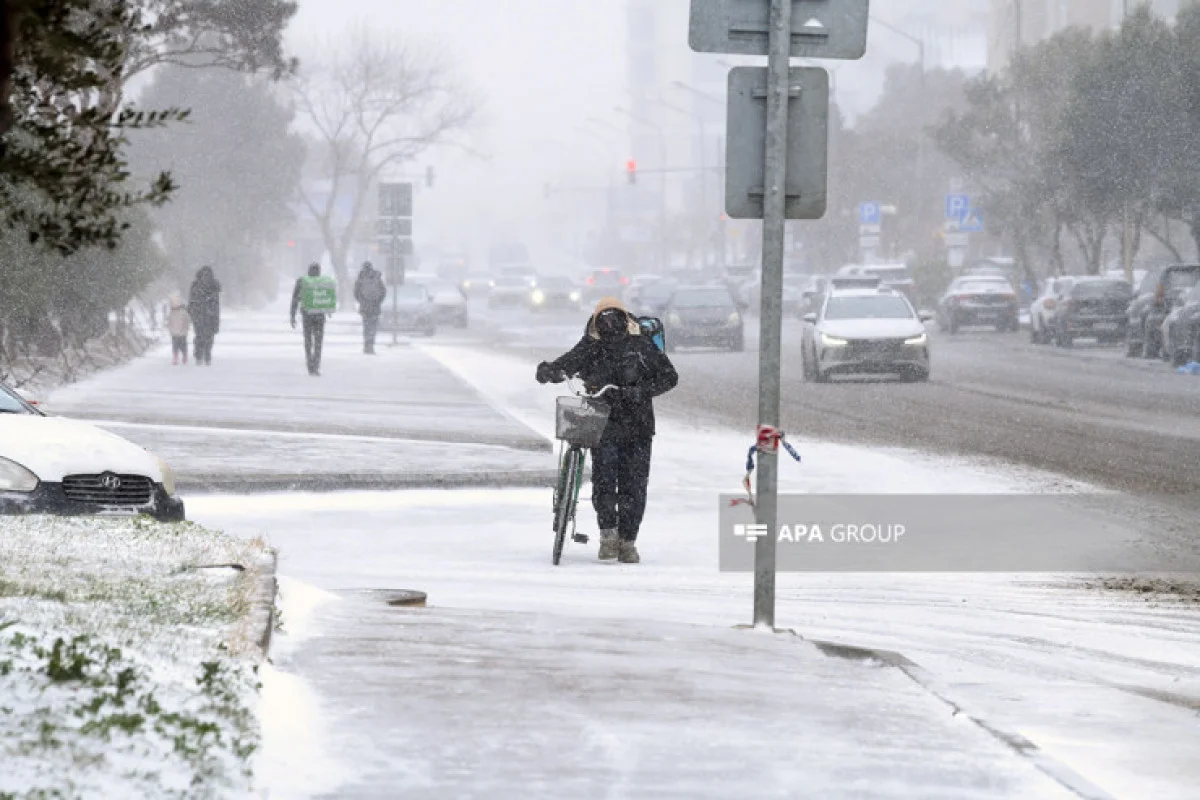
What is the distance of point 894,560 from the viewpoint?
12.7 metres

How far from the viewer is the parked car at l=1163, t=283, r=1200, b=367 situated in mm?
37156

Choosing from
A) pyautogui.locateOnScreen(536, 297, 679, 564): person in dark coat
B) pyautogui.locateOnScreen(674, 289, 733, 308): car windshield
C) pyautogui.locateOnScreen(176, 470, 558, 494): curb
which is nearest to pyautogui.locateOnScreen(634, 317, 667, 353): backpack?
pyautogui.locateOnScreen(536, 297, 679, 564): person in dark coat

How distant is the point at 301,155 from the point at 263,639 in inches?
2818

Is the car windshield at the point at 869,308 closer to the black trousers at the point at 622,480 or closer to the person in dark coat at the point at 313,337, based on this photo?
the person in dark coat at the point at 313,337

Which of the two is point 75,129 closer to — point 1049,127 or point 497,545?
point 497,545

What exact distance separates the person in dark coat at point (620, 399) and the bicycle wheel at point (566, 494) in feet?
0.36

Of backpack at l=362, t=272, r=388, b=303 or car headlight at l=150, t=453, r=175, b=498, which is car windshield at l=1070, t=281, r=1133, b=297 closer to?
backpack at l=362, t=272, r=388, b=303

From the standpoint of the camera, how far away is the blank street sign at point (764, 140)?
27.4 ft

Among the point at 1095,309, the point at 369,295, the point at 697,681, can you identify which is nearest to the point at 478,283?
the point at 1095,309

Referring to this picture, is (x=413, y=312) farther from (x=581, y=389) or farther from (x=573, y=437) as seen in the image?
(x=573, y=437)

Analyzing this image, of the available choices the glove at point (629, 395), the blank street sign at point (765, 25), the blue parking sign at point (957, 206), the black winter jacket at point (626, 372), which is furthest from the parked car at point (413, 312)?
the blank street sign at point (765, 25)

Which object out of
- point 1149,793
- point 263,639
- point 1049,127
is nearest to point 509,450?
point 263,639

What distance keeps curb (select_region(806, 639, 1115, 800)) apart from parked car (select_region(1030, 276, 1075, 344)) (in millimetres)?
40001

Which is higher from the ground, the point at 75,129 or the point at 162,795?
the point at 75,129
